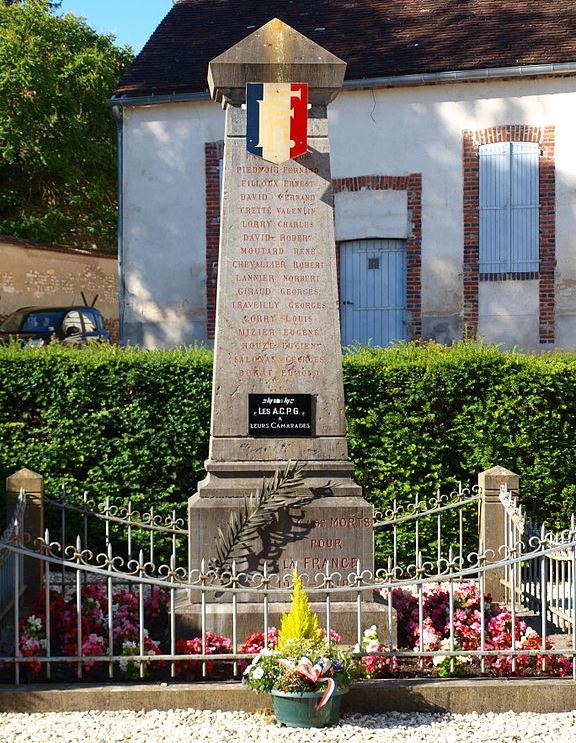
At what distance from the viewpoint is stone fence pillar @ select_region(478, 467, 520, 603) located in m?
8.78

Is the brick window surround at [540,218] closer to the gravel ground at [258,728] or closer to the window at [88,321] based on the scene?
the window at [88,321]

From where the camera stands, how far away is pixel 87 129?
28.3 meters

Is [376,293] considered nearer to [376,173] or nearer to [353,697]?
[376,173]

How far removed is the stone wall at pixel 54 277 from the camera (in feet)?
82.8

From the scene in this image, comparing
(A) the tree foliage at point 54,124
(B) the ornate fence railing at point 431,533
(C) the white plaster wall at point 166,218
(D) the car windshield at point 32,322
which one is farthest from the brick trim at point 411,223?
(A) the tree foliage at point 54,124

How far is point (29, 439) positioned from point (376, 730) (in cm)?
551

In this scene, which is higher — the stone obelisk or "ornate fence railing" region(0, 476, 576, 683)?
the stone obelisk

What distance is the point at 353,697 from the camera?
6.08m

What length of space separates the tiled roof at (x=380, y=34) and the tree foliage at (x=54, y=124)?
8150mm

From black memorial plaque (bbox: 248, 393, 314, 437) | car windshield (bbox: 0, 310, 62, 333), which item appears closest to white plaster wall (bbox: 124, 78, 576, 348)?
car windshield (bbox: 0, 310, 62, 333)

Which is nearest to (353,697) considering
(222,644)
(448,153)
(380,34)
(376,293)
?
(222,644)

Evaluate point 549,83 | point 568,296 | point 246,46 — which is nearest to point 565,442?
point 246,46

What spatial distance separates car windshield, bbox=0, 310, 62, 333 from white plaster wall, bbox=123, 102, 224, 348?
3725 millimetres

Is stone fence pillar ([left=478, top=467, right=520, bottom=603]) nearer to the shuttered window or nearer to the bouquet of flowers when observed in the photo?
the bouquet of flowers
